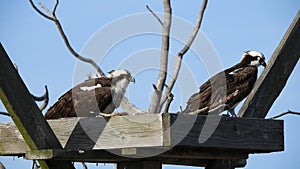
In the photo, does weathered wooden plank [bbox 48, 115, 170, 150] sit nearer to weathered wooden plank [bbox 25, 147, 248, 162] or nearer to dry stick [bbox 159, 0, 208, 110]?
weathered wooden plank [bbox 25, 147, 248, 162]

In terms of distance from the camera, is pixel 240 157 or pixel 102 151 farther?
pixel 240 157

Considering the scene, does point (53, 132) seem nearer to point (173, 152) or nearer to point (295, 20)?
point (173, 152)

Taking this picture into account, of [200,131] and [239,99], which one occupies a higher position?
[239,99]

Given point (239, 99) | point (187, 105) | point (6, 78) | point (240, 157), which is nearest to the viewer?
point (6, 78)

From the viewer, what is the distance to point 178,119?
372 cm

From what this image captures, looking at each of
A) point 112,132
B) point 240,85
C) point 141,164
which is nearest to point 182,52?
point 240,85

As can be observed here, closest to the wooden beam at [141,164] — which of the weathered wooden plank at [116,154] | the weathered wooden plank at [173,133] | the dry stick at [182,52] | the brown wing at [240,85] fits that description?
the weathered wooden plank at [116,154]

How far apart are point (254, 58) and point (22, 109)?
14.1 ft

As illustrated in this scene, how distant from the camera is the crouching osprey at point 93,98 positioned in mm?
5465

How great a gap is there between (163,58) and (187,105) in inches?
24.5

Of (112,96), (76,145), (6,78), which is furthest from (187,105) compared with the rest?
(6,78)

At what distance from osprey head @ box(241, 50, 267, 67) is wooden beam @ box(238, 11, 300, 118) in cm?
265

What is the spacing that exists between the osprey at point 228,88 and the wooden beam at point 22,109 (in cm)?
107

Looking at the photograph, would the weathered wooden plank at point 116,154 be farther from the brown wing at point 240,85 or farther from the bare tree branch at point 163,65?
the brown wing at point 240,85
